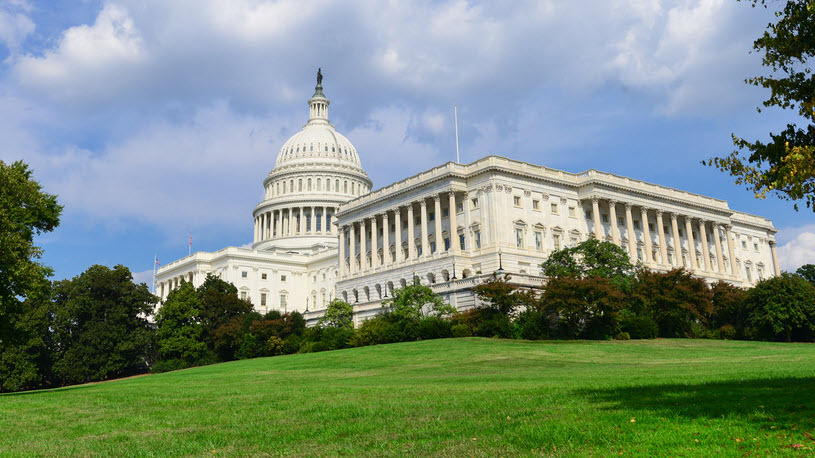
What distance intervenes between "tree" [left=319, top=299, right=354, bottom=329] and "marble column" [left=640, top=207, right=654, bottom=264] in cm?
3941

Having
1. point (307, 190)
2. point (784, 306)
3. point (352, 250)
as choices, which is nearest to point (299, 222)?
point (307, 190)

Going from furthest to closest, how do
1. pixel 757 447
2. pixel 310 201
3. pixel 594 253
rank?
pixel 310 201 → pixel 594 253 → pixel 757 447

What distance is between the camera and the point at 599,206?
9331 cm

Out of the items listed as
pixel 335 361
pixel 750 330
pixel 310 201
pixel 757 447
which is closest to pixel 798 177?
pixel 757 447

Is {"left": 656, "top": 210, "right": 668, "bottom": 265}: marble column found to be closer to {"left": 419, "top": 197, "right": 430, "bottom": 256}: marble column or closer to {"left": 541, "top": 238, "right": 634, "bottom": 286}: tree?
{"left": 541, "top": 238, "right": 634, "bottom": 286}: tree

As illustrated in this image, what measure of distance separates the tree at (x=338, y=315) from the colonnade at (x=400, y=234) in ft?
43.4

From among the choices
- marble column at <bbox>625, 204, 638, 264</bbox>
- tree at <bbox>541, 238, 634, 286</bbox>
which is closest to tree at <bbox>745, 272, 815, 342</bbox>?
tree at <bbox>541, 238, 634, 286</bbox>

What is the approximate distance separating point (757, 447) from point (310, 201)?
14100 cm

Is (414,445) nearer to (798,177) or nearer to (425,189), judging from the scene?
(798,177)

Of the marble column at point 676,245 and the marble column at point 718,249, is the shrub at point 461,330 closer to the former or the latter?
the marble column at point 676,245

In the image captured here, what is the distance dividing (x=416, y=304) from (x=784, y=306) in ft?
115

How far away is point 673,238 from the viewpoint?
97312 millimetres

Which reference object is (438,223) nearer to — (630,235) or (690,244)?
(630,235)

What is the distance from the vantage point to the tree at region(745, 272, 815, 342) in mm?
64688
